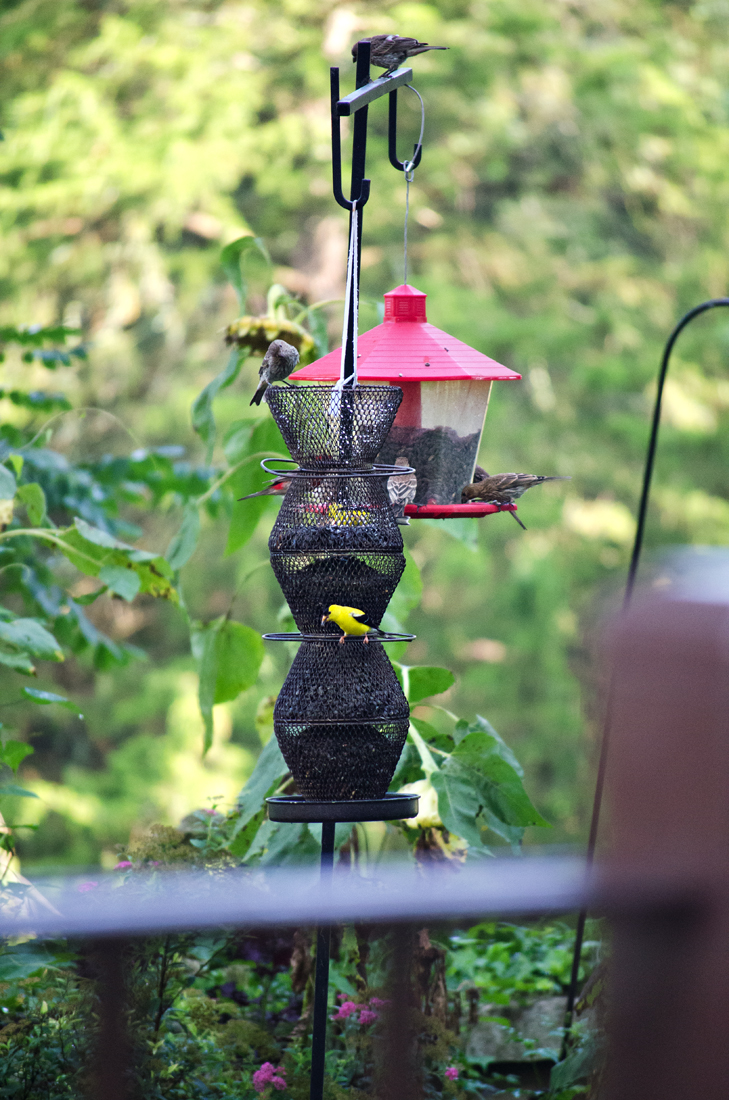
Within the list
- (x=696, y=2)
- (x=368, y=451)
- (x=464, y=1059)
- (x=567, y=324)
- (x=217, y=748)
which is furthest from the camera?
(x=696, y=2)

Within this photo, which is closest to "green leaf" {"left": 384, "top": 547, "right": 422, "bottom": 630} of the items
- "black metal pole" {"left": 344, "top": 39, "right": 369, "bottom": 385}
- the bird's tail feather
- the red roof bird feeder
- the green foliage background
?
the red roof bird feeder

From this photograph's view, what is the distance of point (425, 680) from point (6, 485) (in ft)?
3.69

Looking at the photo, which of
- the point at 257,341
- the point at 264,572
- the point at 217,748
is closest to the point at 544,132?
the point at 264,572

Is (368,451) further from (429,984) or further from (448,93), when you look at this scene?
(448,93)

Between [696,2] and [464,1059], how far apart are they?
10343 mm

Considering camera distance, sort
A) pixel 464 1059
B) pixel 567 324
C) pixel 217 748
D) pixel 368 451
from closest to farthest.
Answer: pixel 368 451 < pixel 464 1059 < pixel 217 748 < pixel 567 324

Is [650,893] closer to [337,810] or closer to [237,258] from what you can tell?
[337,810]

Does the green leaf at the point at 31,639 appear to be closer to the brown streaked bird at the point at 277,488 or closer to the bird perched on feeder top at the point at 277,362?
the brown streaked bird at the point at 277,488

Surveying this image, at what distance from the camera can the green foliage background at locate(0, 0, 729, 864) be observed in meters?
8.83

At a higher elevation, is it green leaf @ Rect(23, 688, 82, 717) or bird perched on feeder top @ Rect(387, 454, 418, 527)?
bird perched on feeder top @ Rect(387, 454, 418, 527)

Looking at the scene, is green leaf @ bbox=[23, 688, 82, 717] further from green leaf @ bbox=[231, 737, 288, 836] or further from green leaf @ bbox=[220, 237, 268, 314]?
green leaf @ bbox=[220, 237, 268, 314]

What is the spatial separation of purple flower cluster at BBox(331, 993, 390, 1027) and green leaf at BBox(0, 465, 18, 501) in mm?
1393

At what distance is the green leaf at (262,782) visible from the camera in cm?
265

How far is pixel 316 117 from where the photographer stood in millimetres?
8805
